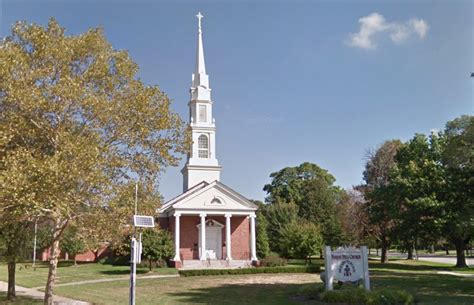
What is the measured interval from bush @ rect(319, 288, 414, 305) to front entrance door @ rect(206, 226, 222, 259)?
79.8ft

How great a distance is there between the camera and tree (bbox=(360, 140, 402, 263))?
37781 millimetres

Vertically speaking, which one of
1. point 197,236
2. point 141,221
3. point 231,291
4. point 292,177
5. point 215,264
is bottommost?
point 215,264

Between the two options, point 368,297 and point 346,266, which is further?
point 346,266

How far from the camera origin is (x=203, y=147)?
43.5 meters

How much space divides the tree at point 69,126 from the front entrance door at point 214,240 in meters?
25.8

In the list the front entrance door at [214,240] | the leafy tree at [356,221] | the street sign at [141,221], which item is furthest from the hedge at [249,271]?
the street sign at [141,221]

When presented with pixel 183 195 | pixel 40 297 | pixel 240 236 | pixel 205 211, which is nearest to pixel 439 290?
pixel 40 297

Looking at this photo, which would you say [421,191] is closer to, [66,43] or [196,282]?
[196,282]

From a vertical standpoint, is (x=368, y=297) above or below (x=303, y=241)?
below

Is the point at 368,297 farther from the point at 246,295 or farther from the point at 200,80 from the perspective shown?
the point at 200,80

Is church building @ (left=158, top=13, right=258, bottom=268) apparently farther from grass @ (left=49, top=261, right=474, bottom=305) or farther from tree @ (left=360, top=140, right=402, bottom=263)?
grass @ (left=49, top=261, right=474, bottom=305)

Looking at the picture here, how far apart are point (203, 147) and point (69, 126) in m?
29.1

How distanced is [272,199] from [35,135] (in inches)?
2232

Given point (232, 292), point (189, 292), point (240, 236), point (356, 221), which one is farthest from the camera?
point (356, 221)
